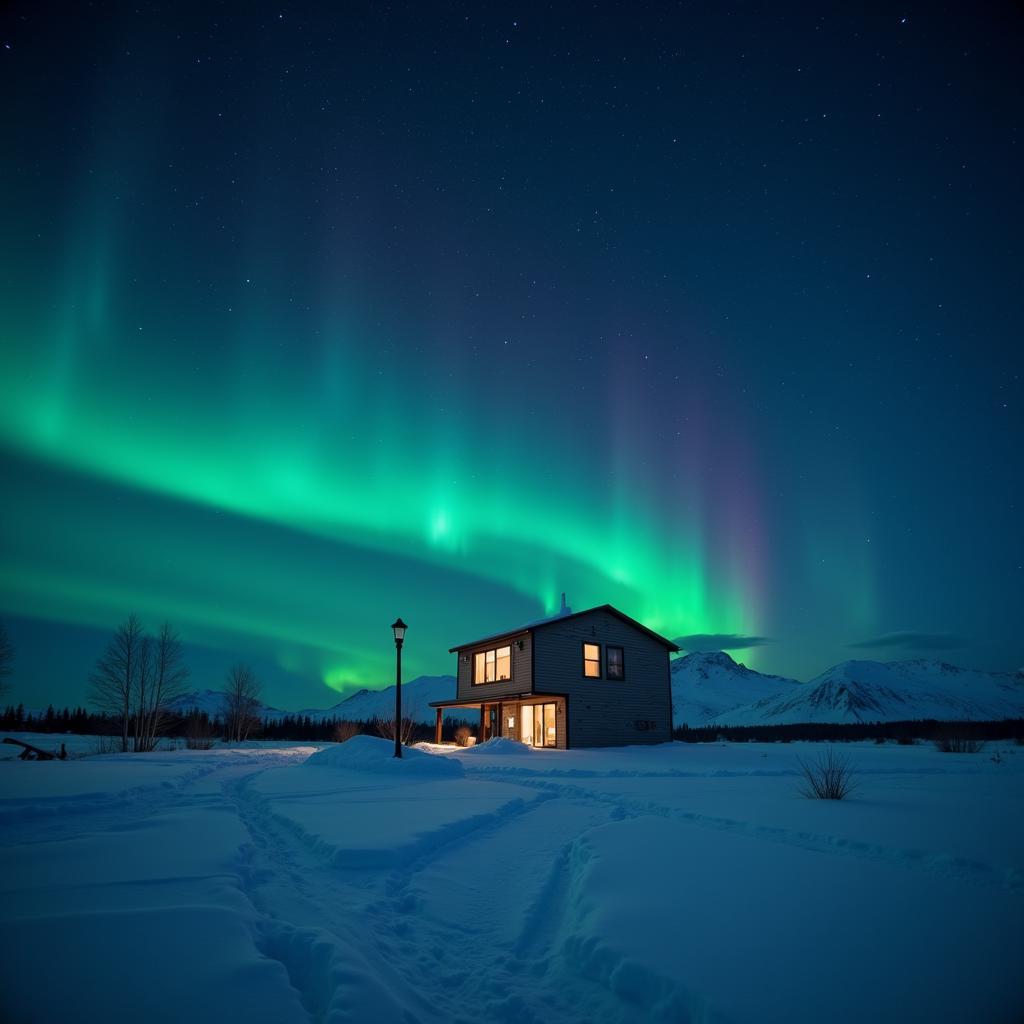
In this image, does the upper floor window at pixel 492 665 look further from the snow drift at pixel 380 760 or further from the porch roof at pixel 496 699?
the snow drift at pixel 380 760

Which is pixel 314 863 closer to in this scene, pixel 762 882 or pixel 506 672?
pixel 762 882

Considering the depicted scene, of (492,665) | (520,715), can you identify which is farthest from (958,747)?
(492,665)

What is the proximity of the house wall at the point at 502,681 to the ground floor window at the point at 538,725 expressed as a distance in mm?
1931

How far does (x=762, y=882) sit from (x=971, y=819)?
4.27 m

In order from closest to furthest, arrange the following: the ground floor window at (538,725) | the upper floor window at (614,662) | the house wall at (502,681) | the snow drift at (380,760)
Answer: the snow drift at (380,760), the house wall at (502,681), the ground floor window at (538,725), the upper floor window at (614,662)

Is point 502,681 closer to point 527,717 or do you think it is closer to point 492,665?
point 492,665

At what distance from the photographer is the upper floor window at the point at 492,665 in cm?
2766

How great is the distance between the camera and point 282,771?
44.4 ft

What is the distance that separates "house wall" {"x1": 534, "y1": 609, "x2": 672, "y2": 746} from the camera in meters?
25.7

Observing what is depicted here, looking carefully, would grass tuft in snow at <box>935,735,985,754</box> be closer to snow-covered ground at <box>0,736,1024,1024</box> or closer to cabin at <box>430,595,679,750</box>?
cabin at <box>430,595,679,750</box>

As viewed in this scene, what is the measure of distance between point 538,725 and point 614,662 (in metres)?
4.78

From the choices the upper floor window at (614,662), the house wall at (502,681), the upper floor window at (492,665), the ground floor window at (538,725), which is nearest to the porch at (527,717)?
the ground floor window at (538,725)

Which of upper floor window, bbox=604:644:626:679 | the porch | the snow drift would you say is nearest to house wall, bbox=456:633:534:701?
the porch

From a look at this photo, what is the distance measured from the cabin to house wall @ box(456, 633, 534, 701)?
0.15 ft
